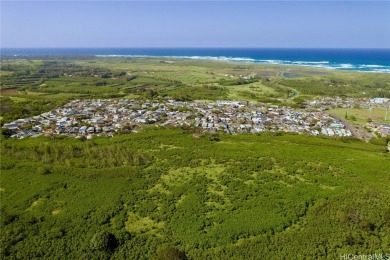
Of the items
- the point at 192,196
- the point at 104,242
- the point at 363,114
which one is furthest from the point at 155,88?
the point at 104,242

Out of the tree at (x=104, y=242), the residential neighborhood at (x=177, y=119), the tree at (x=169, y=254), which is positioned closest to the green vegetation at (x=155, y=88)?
the residential neighborhood at (x=177, y=119)

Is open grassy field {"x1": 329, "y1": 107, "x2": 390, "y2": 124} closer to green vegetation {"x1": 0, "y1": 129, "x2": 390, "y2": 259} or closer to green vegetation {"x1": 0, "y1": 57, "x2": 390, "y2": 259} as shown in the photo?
green vegetation {"x1": 0, "y1": 57, "x2": 390, "y2": 259}

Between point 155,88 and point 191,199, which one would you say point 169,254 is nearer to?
point 191,199

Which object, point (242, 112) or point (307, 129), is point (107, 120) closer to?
point (242, 112)

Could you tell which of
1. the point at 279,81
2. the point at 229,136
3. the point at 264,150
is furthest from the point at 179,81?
the point at 264,150

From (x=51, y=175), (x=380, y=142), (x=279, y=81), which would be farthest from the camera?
(x=279, y=81)

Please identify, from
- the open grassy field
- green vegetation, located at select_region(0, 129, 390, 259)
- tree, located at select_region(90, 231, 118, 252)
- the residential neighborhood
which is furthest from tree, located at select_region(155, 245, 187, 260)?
the open grassy field

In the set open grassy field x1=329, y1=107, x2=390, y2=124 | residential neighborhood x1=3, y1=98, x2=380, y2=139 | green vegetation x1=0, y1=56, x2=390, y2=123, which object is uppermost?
green vegetation x1=0, y1=56, x2=390, y2=123

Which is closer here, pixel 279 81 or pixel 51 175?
pixel 51 175
